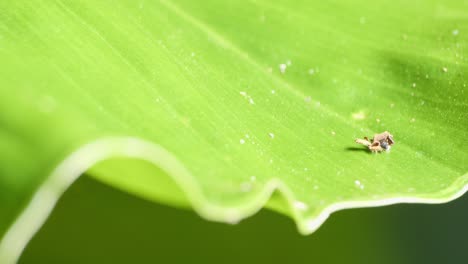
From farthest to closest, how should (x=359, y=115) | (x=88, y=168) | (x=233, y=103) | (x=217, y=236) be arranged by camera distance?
(x=359, y=115), (x=233, y=103), (x=217, y=236), (x=88, y=168)

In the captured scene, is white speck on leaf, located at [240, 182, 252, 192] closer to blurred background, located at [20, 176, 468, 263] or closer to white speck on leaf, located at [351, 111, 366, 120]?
blurred background, located at [20, 176, 468, 263]

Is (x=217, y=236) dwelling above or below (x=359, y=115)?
below

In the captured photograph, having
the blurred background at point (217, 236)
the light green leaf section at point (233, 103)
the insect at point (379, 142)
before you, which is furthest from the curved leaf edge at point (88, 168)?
the insect at point (379, 142)

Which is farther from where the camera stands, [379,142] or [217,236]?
[379,142]

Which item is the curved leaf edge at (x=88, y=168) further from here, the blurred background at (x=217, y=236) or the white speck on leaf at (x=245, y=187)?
the blurred background at (x=217, y=236)

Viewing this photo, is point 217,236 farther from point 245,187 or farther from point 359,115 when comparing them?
point 359,115

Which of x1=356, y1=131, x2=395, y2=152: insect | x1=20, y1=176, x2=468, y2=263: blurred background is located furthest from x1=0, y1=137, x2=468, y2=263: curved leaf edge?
x1=356, y1=131, x2=395, y2=152: insect

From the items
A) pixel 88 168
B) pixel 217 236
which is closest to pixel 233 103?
pixel 217 236
